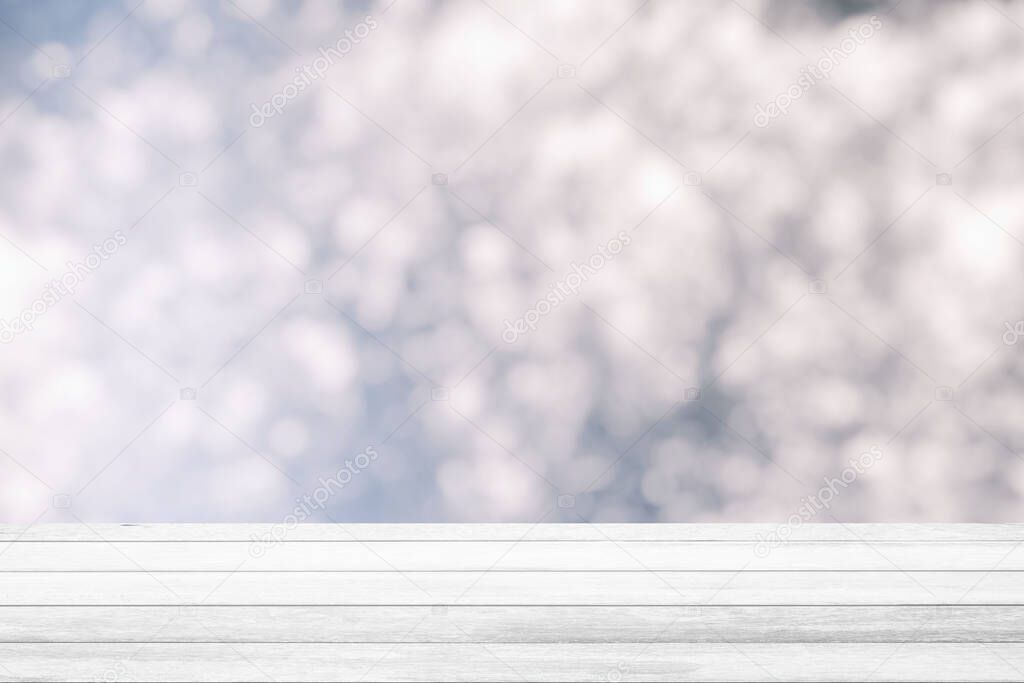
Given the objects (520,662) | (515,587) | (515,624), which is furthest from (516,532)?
(520,662)

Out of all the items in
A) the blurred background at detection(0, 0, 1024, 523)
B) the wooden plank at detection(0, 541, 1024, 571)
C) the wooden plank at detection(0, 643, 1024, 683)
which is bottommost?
the wooden plank at detection(0, 643, 1024, 683)

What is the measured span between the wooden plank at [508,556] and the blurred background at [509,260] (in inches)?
14.2

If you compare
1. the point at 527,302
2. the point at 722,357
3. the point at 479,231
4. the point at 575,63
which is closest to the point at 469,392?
the point at 527,302

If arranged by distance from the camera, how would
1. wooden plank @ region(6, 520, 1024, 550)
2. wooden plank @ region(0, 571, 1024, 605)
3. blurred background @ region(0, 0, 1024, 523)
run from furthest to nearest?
1. blurred background @ region(0, 0, 1024, 523)
2. wooden plank @ region(6, 520, 1024, 550)
3. wooden plank @ region(0, 571, 1024, 605)

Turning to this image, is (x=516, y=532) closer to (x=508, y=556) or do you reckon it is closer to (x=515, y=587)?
(x=508, y=556)

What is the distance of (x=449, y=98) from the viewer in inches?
71.5

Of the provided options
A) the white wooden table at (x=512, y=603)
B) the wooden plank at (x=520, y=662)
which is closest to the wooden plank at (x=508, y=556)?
the white wooden table at (x=512, y=603)

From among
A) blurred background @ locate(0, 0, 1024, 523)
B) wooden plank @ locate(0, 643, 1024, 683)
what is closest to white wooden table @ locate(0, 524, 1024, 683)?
wooden plank @ locate(0, 643, 1024, 683)

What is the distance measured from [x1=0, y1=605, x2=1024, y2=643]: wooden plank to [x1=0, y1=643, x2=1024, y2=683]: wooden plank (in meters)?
0.02

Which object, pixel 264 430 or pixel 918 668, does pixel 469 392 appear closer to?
pixel 264 430

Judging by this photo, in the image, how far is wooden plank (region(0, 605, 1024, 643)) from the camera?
3.54ft

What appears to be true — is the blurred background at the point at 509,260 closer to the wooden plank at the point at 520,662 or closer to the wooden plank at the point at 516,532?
the wooden plank at the point at 516,532

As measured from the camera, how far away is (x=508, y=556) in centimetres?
141

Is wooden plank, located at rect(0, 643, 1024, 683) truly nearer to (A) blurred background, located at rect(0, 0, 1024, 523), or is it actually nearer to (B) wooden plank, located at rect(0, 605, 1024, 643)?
(B) wooden plank, located at rect(0, 605, 1024, 643)
